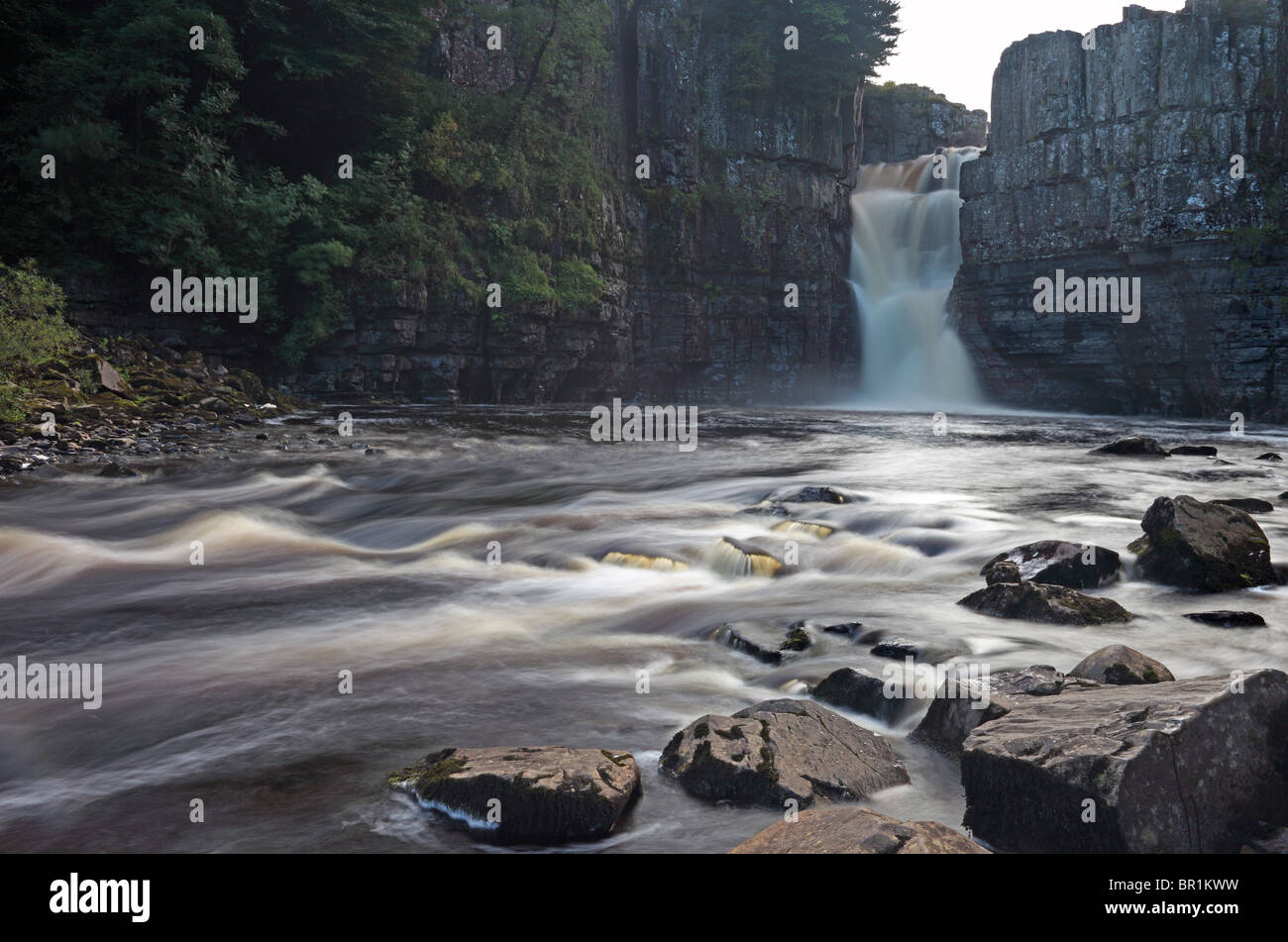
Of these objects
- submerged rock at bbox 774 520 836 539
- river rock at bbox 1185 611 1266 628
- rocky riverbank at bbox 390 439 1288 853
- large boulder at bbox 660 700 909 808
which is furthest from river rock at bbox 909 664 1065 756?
submerged rock at bbox 774 520 836 539

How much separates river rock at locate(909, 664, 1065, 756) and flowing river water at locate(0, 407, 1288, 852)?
0.37ft

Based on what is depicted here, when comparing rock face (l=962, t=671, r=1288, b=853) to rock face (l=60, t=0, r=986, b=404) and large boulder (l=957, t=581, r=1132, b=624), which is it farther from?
rock face (l=60, t=0, r=986, b=404)

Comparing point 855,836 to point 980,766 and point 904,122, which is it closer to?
point 980,766

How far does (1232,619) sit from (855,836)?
188 inches

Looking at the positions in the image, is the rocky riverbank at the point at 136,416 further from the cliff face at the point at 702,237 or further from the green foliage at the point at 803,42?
the green foliage at the point at 803,42

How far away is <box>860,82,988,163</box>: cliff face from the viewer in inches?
1987

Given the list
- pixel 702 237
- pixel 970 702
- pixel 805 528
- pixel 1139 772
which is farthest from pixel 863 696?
pixel 702 237

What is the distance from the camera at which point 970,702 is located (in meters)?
4.13

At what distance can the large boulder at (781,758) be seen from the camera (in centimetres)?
366

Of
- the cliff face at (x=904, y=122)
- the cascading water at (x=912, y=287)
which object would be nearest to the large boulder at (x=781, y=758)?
the cascading water at (x=912, y=287)

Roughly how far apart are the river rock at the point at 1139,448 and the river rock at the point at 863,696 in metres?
14.8
